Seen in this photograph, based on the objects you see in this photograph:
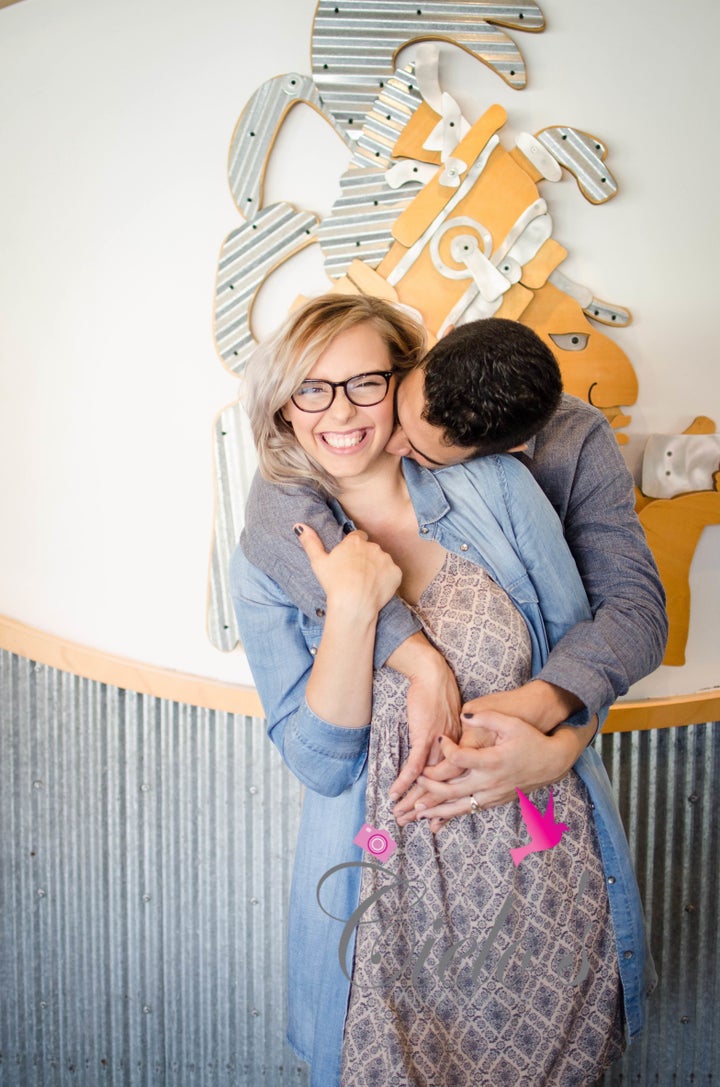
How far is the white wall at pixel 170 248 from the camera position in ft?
6.34

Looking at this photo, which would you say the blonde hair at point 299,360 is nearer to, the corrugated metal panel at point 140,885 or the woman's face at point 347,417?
the woman's face at point 347,417

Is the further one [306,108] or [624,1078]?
[624,1078]

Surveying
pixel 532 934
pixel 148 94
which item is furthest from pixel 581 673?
pixel 148 94

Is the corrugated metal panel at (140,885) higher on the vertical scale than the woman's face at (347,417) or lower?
lower

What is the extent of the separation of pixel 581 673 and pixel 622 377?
93cm

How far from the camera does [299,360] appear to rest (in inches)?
50.8

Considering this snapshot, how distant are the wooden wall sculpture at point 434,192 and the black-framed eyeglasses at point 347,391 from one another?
0.70m

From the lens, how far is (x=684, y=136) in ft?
6.37

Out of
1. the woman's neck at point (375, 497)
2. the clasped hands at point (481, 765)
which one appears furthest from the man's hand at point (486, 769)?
the woman's neck at point (375, 497)

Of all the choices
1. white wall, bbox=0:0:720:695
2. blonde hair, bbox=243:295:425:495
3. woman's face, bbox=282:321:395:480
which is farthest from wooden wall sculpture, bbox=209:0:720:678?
woman's face, bbox=282:321:395:480

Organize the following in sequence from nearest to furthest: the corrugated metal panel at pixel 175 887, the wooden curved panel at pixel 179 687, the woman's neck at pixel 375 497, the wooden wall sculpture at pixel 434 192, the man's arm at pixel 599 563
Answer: the man's arm at pixel 599 563
the woman's neck at pixel 375 497
the wooden wall sculpture at pixel 434 192
the wooden curved panel at pixel 179 687
the corrugated metal panel at pixel 175 887

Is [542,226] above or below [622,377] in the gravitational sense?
above

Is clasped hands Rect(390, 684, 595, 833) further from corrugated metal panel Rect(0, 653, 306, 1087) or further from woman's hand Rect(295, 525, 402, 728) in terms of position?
corrugated metal panel Rect(0, 653, 306, 1087)

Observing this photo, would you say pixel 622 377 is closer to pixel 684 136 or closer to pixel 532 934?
pixel 684 136
